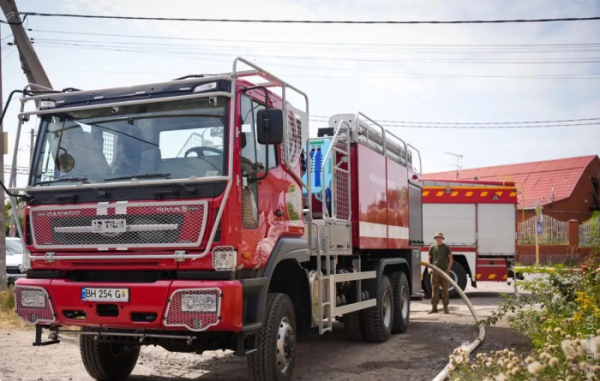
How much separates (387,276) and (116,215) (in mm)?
5946

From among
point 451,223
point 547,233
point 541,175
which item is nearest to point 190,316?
point 451,223

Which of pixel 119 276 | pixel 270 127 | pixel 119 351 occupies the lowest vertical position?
pixel 119 351

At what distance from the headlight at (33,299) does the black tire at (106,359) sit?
28.4 inches

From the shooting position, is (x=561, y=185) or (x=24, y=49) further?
(x=561, y=185)

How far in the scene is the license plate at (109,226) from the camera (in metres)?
6.29

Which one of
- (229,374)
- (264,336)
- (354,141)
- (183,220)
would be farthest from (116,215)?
(354,141)

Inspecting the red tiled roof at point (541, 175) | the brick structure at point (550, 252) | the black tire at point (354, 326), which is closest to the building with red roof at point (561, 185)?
the red tiled roof at point (541, 175)

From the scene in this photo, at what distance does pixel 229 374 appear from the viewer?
7.92 meters

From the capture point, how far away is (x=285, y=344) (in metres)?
6.93

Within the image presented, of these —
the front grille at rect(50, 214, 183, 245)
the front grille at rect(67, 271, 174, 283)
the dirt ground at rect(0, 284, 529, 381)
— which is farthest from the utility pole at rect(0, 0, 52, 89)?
the front grille at rect(67, 271, 174, 283)

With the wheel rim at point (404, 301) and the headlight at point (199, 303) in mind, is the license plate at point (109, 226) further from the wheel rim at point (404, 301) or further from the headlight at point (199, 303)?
the wheel rim at point (404, 301)

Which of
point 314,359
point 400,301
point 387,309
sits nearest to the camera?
point 314,359

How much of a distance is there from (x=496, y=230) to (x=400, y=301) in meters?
7.40

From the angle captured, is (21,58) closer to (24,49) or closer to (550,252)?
(24,49)
